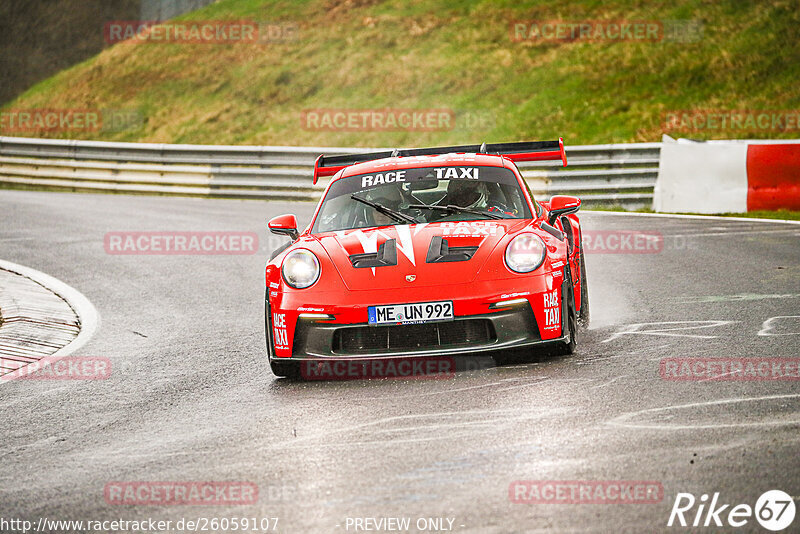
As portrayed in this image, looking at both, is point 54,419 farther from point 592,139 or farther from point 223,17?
point 223,17

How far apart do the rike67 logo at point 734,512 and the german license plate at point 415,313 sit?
95.2 inches

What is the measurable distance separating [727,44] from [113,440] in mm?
25433

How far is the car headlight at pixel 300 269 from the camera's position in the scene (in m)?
6.66

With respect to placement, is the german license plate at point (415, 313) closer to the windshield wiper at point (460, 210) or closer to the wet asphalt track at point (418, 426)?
the wet asphalt track at point (418, 426)

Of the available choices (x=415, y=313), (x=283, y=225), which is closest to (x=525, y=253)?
(x=415, y=313)

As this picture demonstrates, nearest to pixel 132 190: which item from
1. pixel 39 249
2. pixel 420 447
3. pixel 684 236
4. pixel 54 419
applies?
pixel 39 249

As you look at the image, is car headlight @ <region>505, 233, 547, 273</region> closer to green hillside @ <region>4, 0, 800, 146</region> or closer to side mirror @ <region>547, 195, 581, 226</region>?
side mirror @ <region>547, 195, 581, 226</region>

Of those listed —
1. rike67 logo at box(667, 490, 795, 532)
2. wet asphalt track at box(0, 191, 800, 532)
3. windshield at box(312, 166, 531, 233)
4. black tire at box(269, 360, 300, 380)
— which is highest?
windshield at box(312, 166, 531, 233)

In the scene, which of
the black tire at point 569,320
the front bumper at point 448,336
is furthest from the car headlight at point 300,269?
the black tire at point 569,320

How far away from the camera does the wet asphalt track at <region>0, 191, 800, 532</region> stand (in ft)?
14.0

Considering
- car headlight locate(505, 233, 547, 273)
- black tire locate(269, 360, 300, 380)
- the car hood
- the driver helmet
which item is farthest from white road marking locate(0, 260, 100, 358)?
car headlight locate(505, 233, 547, 273)

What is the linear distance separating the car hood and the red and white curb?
2.43 meters

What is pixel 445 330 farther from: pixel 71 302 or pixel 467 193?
pixel 71 302

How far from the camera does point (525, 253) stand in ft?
21.7
